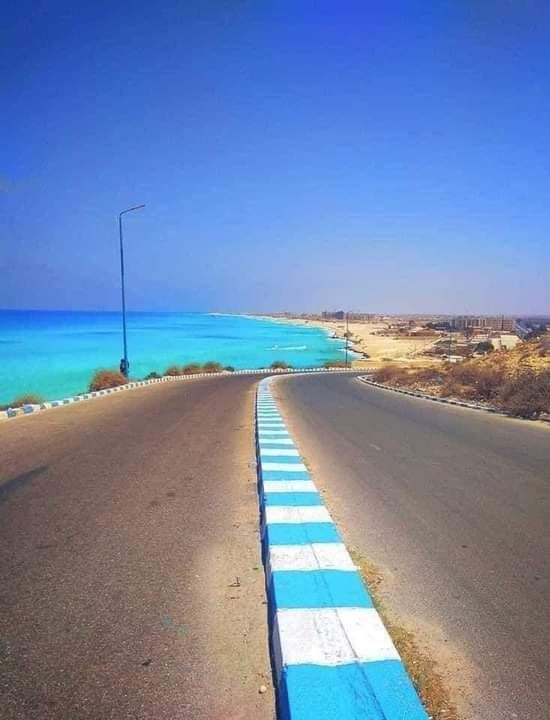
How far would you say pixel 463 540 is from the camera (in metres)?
4.81

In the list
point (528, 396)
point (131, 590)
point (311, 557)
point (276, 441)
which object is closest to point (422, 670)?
point (311, 557)

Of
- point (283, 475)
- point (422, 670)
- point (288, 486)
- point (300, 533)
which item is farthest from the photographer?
point (283, 475)

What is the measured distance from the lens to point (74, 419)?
42.5ft

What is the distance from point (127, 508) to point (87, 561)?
55.0 inches

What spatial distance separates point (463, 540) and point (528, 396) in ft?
36.1

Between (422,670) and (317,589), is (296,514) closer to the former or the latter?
(317,589)

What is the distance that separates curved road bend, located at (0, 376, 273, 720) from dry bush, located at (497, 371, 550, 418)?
32.2 feet

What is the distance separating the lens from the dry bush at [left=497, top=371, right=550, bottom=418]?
1402 cm

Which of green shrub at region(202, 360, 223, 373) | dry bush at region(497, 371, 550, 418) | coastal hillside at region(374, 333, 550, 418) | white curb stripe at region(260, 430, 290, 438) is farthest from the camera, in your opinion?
green shrub at region(202, 360, 223, 373)

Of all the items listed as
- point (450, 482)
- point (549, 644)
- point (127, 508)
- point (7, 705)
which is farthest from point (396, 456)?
point (7, 705)

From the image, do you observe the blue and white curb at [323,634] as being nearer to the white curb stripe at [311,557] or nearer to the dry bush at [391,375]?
the white curb stripe at [311,557]

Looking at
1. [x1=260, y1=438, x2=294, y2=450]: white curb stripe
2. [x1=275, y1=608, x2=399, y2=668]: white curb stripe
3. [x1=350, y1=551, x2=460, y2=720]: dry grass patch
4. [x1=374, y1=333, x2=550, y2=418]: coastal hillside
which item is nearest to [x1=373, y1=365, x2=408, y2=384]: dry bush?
[x1=374, y1=333, x2=550, y2=418]: coastal hillside

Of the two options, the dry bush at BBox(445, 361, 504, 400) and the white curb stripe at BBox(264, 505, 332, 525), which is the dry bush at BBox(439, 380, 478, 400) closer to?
the dry bush at BBox(445, 361, 504, 400)

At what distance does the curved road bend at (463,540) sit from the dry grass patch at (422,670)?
69mm
